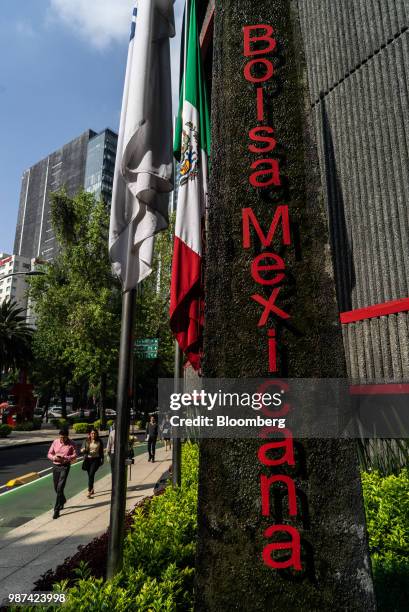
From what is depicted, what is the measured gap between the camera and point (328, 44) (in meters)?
11.4

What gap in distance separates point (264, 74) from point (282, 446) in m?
3.12

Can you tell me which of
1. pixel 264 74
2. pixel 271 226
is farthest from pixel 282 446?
pixel 264 74

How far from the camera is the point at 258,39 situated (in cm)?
386

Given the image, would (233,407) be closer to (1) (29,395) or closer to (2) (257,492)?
(2) (257,492)

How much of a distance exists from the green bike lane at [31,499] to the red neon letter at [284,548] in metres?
7.62

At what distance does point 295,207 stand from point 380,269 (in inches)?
271

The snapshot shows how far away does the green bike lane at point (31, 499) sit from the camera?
9758 millimetres

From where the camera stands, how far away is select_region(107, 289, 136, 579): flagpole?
3.92m

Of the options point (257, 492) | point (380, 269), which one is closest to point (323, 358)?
point (257, 492)

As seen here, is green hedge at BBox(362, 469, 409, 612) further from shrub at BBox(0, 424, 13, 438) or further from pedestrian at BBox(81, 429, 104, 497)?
shrub at BBox(0, 424, 13, 438)

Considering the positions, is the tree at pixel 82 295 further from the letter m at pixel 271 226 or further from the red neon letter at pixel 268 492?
the red neon letter at pixel 268 492

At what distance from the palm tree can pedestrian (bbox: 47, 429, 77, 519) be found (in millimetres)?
32387

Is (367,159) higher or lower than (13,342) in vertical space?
lower

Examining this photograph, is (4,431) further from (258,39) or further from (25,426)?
(258,39)
